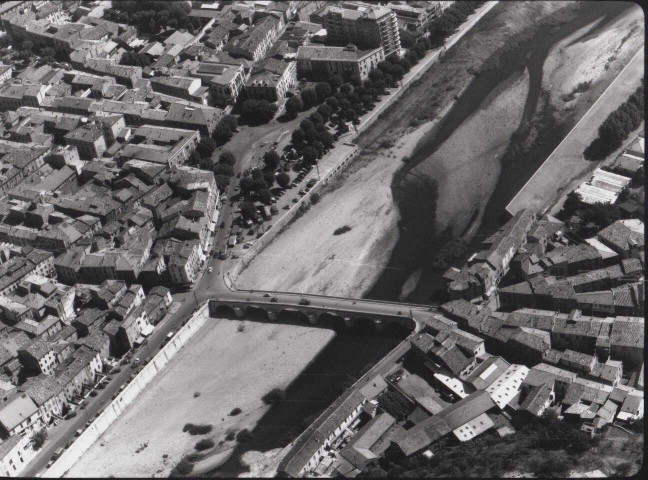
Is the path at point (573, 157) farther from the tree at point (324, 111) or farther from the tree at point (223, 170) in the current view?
the tree at point (223, 170)

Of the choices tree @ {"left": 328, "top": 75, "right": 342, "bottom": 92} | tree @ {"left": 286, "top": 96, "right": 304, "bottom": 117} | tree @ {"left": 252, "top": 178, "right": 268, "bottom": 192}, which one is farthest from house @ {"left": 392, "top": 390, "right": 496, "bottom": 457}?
tree @ {"left": 328, "top": 75, "right": 342, "bottom": 92}

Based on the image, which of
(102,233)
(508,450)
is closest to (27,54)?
(102,233)

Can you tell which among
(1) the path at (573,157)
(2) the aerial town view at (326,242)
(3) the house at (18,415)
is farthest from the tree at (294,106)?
(3) the house at (18,415)

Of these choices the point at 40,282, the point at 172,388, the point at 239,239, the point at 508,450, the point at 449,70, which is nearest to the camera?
the point at 508,450

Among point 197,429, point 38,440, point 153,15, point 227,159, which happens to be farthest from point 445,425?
point 153,15

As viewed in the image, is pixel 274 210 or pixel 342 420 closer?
pixel 342 420

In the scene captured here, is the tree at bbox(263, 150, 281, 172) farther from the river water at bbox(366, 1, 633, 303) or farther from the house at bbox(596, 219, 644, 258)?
the house at bbox(596, 219, 644, 258)

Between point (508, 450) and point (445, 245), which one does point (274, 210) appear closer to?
point (445, 245)
